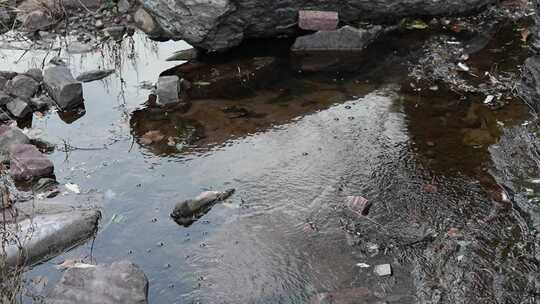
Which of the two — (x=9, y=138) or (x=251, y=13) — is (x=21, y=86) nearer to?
(x=9, y=138)

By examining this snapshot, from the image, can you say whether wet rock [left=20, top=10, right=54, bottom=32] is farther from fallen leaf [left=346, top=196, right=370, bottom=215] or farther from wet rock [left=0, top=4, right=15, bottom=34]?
fallen leaf [left=346, top=196, right=370, bottom=215]

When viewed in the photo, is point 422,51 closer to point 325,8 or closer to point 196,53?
point 325,8

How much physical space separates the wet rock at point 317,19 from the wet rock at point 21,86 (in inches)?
110

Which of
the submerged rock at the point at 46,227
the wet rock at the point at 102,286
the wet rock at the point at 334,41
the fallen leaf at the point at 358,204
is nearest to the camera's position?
the wet rock at the point at 102,286

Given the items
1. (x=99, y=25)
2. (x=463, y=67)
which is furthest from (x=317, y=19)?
(x=99, y=25)

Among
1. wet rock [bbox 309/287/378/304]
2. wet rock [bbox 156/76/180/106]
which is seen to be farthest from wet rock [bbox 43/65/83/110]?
wet rock [bbox 309/287/378/304]

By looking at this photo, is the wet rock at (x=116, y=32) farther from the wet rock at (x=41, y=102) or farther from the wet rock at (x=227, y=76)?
the wet rock at (x=41, y=102)

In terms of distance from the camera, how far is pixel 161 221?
403 centimetres

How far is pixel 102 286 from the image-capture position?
3340mm

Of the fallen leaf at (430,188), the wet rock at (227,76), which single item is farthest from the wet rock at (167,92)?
the fallen leaf at (430,188)

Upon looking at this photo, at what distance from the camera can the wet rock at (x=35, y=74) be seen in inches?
230

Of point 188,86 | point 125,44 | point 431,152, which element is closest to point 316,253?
point 431,152

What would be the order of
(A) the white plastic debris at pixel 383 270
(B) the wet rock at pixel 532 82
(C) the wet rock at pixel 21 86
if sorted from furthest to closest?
(C) the wet rock at pixel 21 86 < (B) the wet rock at pixel 532 82 < (A) the white plastic debris at pixel 383 270

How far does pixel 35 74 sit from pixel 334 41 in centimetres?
306
